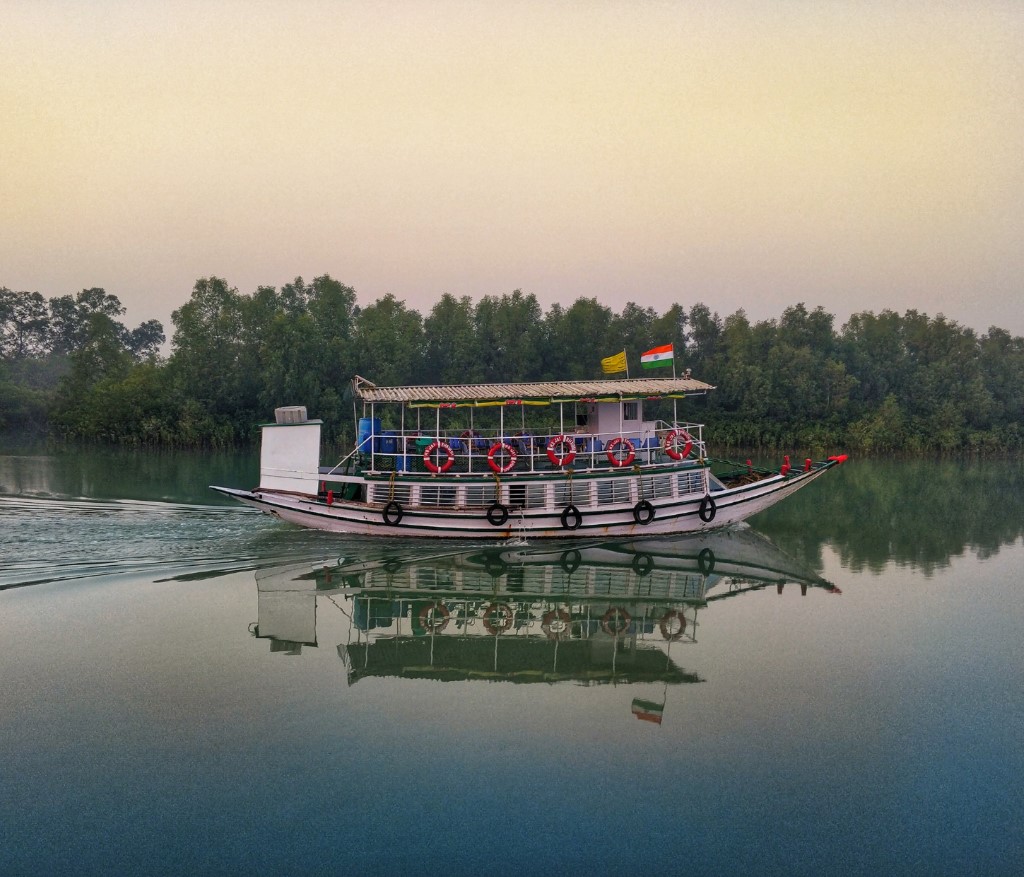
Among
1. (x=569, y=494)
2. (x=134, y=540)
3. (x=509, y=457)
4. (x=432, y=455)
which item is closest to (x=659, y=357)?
(x=569, y=494)

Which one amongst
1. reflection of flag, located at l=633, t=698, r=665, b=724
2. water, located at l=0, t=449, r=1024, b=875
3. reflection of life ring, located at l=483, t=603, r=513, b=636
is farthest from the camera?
reflection of life ring, located at l=483, t=603, r=513, b=636

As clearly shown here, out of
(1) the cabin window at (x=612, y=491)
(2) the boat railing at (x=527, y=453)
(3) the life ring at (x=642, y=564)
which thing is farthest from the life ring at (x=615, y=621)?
(2) the boat railing at (x=527, y=453)

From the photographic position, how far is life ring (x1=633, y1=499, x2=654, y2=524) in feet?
Result: 62.7

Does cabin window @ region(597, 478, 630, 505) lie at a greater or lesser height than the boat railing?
lesser

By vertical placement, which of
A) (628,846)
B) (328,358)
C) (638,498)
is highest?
(328,358)

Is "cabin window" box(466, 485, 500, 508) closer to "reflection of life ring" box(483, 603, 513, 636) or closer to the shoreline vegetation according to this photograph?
"reflection of life ring" box(483, 603, 513, 636)

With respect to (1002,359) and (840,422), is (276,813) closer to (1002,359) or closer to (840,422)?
(840,422)

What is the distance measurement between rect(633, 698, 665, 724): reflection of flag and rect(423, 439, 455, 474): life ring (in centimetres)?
996

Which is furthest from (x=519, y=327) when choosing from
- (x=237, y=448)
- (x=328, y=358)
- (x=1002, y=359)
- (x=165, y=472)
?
(x=1002, y=359)

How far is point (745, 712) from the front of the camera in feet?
31.3

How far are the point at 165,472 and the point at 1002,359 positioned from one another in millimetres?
53492

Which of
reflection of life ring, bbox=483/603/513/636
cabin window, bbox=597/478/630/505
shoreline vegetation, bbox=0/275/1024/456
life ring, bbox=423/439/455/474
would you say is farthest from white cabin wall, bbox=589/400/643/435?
shoreline vegetation, bbox=0/275/1024/456

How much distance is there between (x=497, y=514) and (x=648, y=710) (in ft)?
30.9

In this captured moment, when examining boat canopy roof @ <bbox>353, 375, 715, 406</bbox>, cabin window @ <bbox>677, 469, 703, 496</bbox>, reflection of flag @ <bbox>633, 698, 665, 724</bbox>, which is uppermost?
boat canopy roof @ <bbox>353, 375, 715, 406</bbox>
